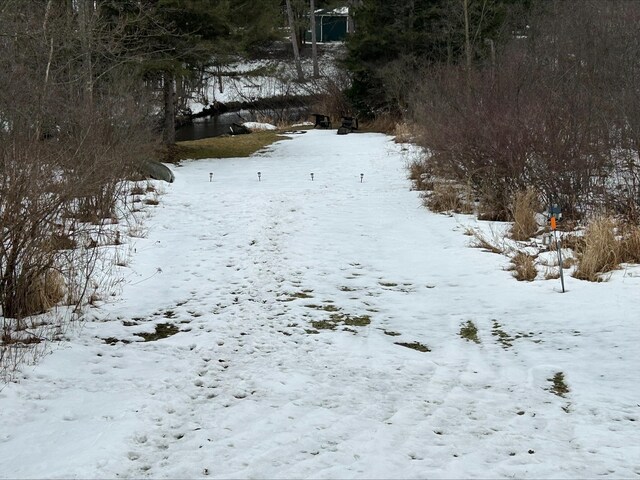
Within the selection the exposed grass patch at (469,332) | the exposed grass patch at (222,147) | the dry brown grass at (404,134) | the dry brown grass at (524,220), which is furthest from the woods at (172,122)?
the exposed grass patch at (469,332)

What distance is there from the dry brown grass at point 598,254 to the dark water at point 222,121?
2153cm

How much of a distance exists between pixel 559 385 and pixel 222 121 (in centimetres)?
3037

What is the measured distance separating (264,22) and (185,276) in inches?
494

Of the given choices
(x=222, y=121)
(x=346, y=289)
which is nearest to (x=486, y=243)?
(x=346, y=289)

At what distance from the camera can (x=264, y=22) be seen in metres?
18.1

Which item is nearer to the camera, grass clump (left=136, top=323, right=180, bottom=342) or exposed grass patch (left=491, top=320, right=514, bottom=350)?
exposed grass patch (left=491, top=320, right=514, bottom=350)

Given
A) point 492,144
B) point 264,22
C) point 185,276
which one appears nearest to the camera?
point 185,276

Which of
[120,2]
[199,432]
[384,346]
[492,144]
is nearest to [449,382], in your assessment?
[384,346]

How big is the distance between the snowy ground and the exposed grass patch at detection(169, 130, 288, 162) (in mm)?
10275

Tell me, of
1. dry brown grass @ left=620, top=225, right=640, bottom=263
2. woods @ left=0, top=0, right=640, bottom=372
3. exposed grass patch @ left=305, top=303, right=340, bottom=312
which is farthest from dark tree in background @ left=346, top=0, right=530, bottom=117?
exposed grass patch @ left=305, top=303, right=340, bottom=312

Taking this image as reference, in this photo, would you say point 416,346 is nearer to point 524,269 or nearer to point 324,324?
point 324,324

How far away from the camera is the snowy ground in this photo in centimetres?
357

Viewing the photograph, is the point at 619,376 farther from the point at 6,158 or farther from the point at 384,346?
the point at 6,158

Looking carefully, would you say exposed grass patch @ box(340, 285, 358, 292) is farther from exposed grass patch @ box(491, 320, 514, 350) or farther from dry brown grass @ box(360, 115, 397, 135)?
dry brown grass @ box(360, 115, 397, 135)
